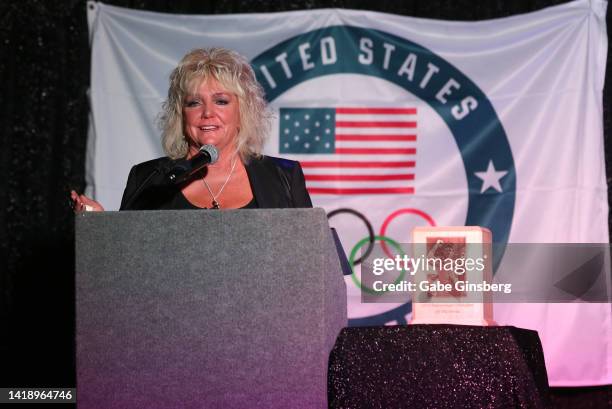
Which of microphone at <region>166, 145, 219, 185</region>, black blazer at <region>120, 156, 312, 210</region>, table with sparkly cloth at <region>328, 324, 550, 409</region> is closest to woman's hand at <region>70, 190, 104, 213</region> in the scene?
microphone at <region>166, 145, 219, 185</region>

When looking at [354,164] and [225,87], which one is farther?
[354,164]

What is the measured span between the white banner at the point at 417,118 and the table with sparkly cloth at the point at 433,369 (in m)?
2.07

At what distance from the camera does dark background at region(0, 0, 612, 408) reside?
11.5 feet

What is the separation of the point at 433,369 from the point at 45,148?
284cm

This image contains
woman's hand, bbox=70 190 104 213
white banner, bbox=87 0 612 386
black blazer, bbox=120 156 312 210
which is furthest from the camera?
white banner, bbox=87 0 612 386

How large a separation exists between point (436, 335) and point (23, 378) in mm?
2847

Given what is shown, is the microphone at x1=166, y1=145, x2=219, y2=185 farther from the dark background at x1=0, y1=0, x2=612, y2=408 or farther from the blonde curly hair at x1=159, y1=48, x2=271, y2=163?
the dark background at x1=0, y1=0, x2=612, y2=408

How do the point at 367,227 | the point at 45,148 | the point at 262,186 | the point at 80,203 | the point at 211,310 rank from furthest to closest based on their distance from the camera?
the point at 45,148
the point at 367,227
the point at 262,186
the point at 80,203
the point at 211,310

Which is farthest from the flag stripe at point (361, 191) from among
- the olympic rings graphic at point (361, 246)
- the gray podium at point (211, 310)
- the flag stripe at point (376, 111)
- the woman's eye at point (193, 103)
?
the gray podium at point (211, 310)

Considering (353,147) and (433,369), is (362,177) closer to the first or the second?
(353,147)

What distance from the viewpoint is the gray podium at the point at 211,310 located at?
1.13 meters

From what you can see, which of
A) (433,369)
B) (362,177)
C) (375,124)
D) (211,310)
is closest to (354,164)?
(362,177)

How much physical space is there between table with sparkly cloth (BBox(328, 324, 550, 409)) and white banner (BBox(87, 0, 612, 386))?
6.80 feet

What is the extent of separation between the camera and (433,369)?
4.08 feet
